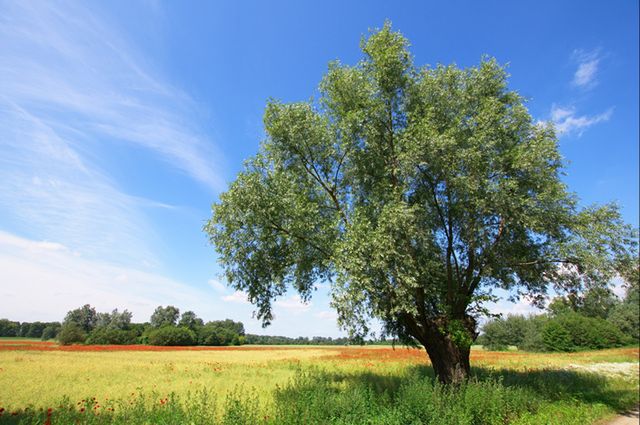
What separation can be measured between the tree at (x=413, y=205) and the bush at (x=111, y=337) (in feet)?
193

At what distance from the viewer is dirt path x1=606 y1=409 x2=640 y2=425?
12719mm

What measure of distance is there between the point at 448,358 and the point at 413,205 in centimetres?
803

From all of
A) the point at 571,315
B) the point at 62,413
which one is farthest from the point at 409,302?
the point at 571,315

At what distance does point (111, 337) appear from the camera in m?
62.9

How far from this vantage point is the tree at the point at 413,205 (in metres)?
14.9

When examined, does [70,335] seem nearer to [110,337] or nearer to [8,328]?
[8,328]

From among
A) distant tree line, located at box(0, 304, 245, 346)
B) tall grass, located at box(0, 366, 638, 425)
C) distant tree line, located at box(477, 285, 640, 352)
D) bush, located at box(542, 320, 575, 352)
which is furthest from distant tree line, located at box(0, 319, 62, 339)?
bush, located at box(542, 320, 575, 352)

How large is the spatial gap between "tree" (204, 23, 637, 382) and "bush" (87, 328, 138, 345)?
58.7 meters

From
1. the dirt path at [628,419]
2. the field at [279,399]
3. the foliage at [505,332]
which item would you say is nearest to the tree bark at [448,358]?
the field at [279,399]

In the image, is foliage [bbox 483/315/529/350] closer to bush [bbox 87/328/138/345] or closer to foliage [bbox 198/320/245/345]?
foliage [bbox 198/320/245/345]

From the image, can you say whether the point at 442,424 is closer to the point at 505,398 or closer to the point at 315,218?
the point at 505,398

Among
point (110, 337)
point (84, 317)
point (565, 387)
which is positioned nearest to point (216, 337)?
point (110, 337)

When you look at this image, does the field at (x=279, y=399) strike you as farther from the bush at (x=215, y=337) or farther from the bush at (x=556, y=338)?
the bush at (x=215, y=337)

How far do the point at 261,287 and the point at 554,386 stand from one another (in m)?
16.8
